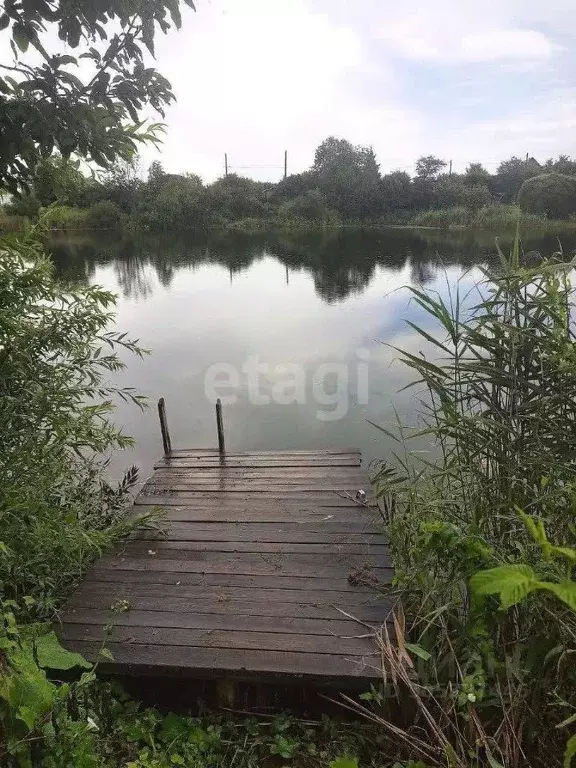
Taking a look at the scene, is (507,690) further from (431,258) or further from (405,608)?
(431,258)

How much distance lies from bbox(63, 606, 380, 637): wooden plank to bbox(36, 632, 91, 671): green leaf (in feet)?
1.40

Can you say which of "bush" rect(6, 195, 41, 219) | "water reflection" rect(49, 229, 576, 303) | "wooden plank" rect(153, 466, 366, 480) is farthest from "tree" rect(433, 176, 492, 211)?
"bush" rect(6, 195, 41, 219)

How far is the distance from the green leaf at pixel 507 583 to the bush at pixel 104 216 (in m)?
30.2

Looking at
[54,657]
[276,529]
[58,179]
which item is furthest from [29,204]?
[276,529]

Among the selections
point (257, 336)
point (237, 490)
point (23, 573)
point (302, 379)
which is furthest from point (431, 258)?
point (23, 573)

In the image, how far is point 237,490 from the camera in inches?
140

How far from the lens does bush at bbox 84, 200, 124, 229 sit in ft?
92.3

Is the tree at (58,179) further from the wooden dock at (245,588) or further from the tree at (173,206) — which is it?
the tree at (173,206)

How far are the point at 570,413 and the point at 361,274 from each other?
14.7m

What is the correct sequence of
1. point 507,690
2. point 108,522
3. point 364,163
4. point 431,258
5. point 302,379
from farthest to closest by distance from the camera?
point 364,163, point 431,258, point 302,379, point 108,522, point 507,690

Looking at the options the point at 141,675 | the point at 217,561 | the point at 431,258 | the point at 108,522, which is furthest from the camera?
the point at 431,258

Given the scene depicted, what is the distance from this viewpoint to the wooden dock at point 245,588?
2.02 metres

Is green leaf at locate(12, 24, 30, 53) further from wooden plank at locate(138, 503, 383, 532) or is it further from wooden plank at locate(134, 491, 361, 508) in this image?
wooden plank at locate(134, 491, 361, 508)

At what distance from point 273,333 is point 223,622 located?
838 centimetres
